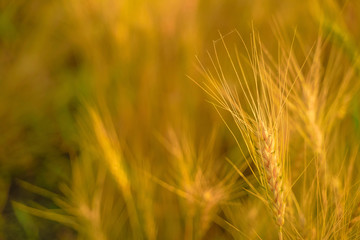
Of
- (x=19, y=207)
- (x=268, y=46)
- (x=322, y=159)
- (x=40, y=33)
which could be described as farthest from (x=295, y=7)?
(x=19, y=207)

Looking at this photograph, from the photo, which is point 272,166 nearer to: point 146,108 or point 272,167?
point 272,167

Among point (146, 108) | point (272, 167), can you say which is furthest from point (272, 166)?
point (146, 108)

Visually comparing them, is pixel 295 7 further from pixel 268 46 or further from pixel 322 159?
pixel 322 159

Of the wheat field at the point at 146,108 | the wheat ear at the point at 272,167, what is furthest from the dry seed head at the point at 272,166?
the wheat field at the point at 146,108

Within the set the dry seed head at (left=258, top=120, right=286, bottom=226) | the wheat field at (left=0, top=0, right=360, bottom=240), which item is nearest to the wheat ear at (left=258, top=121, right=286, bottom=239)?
the dry seed head at (left=258, top=120, right=286, bottom=226)

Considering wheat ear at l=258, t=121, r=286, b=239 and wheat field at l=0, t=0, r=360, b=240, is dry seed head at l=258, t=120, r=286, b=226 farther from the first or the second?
wheat field at l=0, t=0, r=360, b=240
